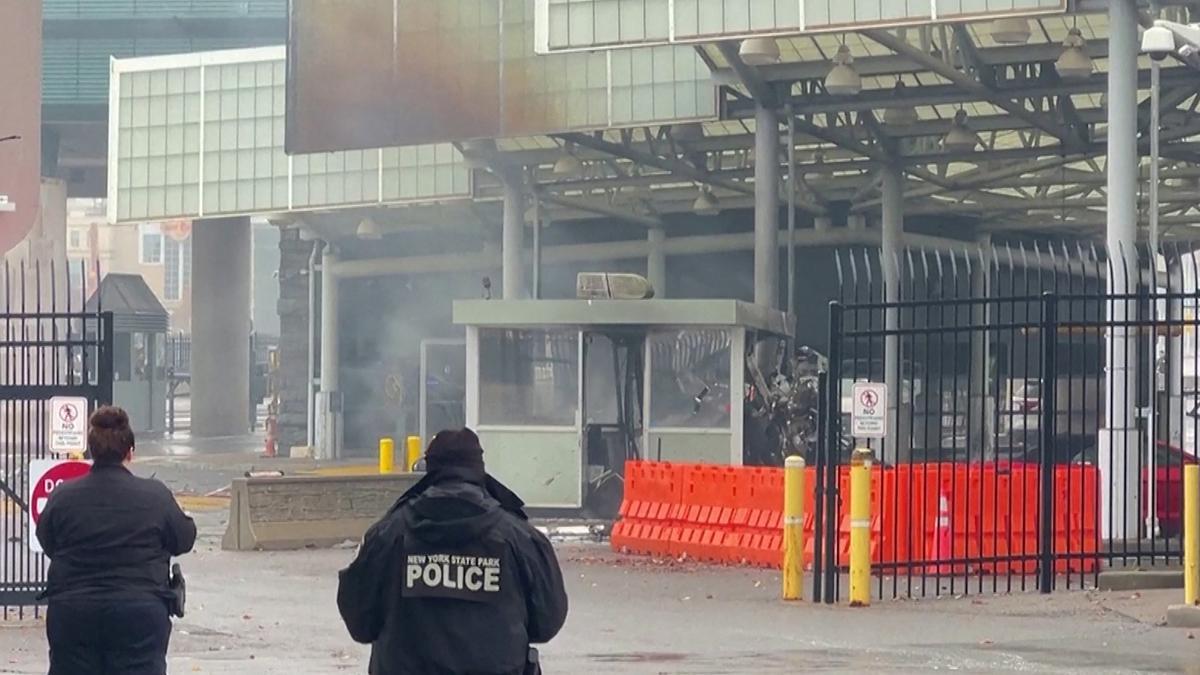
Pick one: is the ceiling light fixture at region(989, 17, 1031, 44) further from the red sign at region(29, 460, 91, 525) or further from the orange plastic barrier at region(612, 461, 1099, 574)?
the red sign at region(29, 460, 91, 525)

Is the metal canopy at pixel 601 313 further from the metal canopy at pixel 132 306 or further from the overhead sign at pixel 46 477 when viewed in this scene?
the metal canopy at pixel 132 306

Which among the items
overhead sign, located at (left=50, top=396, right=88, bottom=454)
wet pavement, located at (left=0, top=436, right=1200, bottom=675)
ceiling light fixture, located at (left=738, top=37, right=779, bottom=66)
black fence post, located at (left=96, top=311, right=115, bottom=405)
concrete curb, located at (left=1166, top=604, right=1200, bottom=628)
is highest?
ceiling light fixture, located at (left=738, top=37, right=779, bottom=66)

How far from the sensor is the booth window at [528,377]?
81.3 ft

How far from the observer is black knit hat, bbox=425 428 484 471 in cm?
632

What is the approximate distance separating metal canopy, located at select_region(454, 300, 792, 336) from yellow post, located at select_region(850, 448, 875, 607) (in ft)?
28.4

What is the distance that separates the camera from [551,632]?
6.34m

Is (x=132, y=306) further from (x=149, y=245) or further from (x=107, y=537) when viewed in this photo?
(x=149, y=245)

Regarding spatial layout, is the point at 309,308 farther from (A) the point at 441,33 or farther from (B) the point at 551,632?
(B) the point at 551,632

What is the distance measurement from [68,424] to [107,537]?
258 inches

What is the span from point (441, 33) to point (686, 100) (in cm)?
459

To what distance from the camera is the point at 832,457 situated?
15.5 meters

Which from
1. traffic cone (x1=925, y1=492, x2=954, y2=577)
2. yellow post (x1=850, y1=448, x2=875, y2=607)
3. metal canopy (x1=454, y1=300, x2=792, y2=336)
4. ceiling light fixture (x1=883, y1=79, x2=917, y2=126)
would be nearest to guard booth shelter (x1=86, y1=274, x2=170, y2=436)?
ceiling light fixture (x1=883, y1=79, x2=917, y2=126)

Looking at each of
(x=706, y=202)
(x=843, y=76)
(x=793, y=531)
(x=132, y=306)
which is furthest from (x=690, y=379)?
(x=132, y=306)

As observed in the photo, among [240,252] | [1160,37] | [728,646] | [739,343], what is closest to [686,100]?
[739,343]
